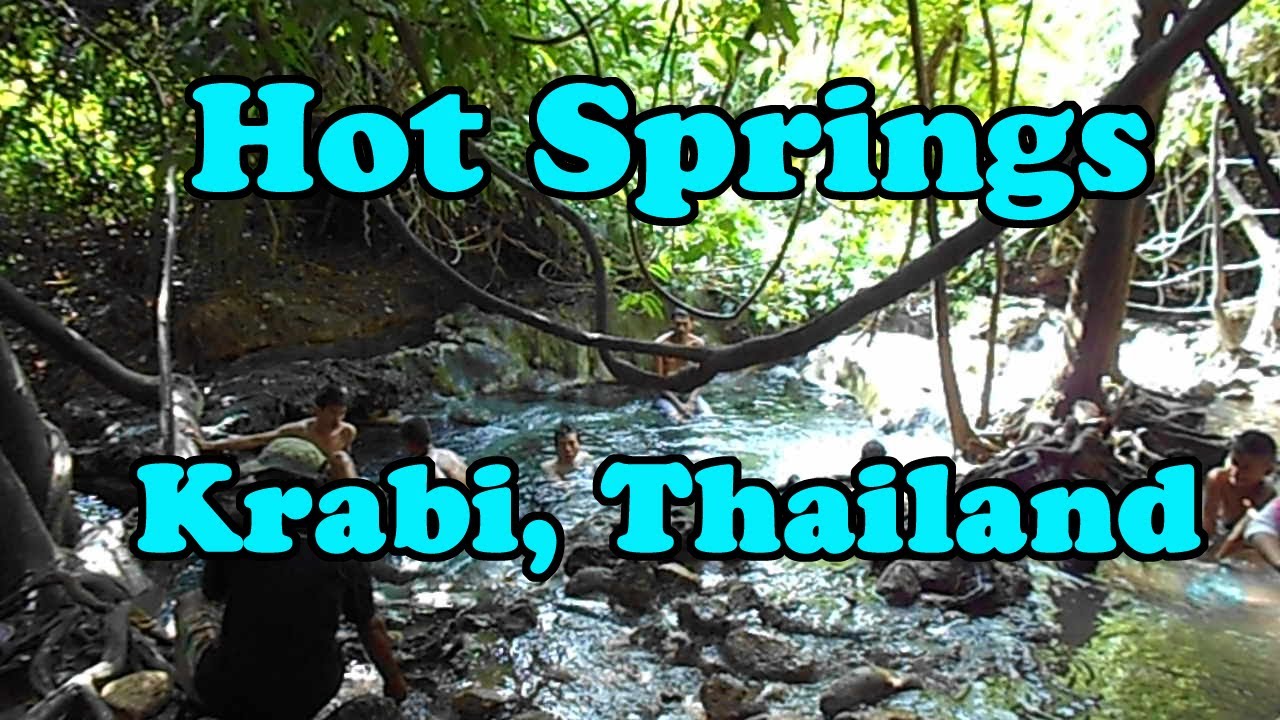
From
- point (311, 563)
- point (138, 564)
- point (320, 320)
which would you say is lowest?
point (138, 564)

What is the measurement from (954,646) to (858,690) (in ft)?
2.64

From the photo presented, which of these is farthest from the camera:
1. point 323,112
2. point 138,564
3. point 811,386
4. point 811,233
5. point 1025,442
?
point 811,386

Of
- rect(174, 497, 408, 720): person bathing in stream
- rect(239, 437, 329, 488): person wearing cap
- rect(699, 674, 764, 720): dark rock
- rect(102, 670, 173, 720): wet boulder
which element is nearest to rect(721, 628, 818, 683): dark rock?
rect(699, 674, 764, 720): dark rock

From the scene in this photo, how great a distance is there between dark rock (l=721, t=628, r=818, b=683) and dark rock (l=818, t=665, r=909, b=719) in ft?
0.67

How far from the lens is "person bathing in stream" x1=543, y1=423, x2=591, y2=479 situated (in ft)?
24.2

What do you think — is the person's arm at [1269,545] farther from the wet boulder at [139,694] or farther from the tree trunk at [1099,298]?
the wet boulder at [139,694]

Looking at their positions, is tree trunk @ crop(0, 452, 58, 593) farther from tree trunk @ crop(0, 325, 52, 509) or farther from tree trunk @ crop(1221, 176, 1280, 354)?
tree trunk @ crop(1221, 176, 1280, 354)

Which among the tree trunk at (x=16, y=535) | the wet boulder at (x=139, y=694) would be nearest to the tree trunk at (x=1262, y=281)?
the wet boulder at (x=139, y=694)


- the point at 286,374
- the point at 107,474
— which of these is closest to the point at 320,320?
the point at 286,374

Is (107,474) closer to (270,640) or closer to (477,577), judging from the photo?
(477,577)

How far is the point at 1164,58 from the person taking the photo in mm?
1284

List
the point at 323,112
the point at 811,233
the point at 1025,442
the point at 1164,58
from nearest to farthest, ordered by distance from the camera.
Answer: the point at 1164,58, the point at 323,112, the point at 1025,442, the point at 811,233

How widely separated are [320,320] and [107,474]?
10.5ft

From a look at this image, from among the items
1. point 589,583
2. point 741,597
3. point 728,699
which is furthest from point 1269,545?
point 589,583
